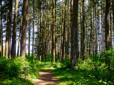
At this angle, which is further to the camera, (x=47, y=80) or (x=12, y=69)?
(x=47, y=80)

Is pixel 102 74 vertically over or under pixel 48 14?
under

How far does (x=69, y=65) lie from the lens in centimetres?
1147

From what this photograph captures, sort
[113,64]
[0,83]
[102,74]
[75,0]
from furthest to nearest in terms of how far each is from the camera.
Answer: [75,0]
[102,74]
[113,64]
[0,83]

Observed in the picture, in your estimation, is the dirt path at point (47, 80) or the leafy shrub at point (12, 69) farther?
the dirt path at point (47, 80)

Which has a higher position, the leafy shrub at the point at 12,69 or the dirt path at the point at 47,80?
the leafy shrub at the point at 12,69

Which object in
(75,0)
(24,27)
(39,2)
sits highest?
(39,2)

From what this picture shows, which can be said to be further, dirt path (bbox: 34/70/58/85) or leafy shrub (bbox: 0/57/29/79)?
dirt path (bbox: 34/70/58/85)

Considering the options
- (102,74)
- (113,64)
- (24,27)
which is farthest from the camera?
(24,27)

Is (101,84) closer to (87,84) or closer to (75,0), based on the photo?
(87,84)

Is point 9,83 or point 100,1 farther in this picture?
point 100,1

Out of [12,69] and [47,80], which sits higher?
[12,69]

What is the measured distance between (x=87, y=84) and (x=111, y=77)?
1.63 meters

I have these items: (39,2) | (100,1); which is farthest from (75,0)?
(100,1)

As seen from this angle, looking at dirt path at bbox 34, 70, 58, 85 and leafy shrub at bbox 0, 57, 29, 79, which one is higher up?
leafy shrub at bbox 0, 57, 29, 79
